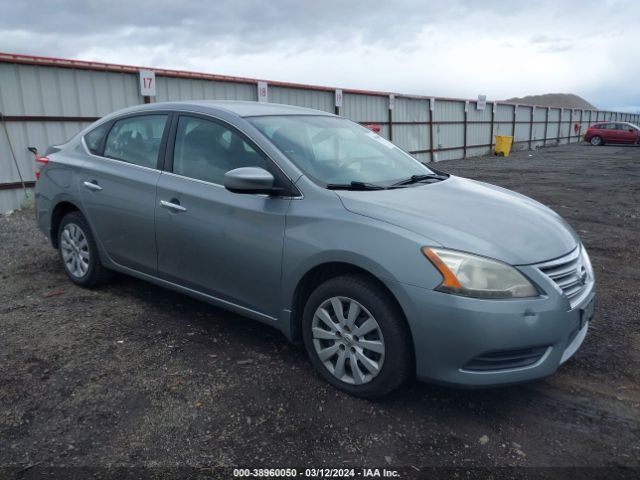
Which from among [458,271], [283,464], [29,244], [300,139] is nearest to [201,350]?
[283,464]

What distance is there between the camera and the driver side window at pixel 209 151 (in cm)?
349

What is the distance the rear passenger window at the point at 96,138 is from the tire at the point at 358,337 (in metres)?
2.61

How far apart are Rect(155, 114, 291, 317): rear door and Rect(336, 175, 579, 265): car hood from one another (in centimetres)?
57

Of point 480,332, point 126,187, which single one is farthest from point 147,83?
point 480,332

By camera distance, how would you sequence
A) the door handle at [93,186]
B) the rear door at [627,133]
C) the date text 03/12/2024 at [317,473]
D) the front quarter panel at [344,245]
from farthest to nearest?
1. the rear door at [627,133]
2. the door handle at [93,186]
3. the front quarter panel at [344,245]
4. the date text 03/12/2024 at [317,473]

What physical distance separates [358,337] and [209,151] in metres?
1.70

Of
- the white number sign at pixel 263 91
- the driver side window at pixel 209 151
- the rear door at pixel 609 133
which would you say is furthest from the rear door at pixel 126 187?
the rear door at pixel 609 133

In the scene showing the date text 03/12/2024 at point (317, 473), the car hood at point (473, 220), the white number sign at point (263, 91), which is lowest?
the date text 03/12/2024 at point (317, 473)

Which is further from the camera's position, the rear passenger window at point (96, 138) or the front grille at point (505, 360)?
the rear passenger window at point (96, 138)

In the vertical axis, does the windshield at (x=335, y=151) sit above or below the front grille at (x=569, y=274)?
above

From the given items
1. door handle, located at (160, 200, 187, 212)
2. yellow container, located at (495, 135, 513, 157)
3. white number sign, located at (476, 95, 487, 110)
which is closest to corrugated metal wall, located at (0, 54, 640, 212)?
white number sign, located at (476, 95, 487, 110)

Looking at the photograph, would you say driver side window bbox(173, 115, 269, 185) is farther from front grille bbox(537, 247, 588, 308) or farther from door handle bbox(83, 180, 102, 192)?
front grille bbox(537, 247, 588, 308)

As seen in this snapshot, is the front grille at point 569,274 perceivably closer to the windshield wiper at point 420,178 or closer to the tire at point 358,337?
the tire at point 358,337

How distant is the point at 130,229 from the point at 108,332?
780 millimetres
